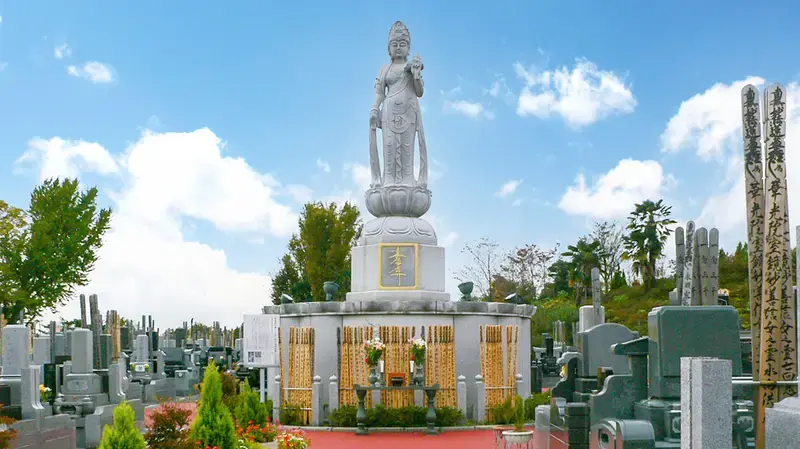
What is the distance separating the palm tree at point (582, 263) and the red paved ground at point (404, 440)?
37.8m

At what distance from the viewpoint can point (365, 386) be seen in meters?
18.8

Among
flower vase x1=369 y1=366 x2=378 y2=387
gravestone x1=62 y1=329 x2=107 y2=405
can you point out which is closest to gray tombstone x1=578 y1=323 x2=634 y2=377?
flower vase x1=369 y1=366 x2=378 y2=387

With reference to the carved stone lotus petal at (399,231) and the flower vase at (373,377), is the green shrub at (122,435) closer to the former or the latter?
the flower vase at (373,377)

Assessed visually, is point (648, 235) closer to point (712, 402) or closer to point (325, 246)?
point (325, 246)

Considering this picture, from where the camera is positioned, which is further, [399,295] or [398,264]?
[398,264]

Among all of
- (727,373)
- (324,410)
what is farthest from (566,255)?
(727,373)

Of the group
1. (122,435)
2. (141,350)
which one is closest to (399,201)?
(122,435)

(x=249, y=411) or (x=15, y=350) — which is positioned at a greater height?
(x=15, y=350)

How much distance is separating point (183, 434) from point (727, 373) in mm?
7793

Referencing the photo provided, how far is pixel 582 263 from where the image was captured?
56312mm

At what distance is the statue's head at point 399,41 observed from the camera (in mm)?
23156

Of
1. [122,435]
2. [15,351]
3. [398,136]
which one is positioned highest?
[398,136]

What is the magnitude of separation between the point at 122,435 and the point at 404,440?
8460 millimetres

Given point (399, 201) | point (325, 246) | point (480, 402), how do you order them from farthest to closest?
point (325, 246) < point (399, 201) < point (480, 402)
